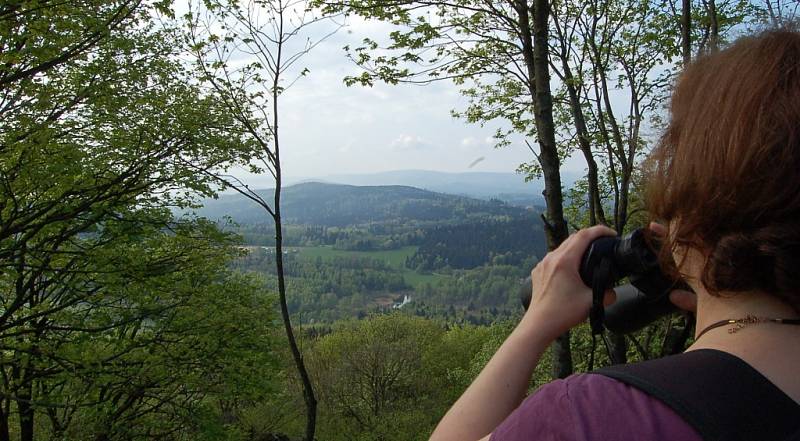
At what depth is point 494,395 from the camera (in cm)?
78

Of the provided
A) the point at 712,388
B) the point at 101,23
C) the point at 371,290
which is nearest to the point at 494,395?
the point at 712,388

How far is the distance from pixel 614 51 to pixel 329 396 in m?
20.3

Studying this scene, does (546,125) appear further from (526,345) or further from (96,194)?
(96,194)

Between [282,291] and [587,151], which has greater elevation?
[587,151]

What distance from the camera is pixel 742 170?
2.13ft

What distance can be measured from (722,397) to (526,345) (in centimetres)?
32

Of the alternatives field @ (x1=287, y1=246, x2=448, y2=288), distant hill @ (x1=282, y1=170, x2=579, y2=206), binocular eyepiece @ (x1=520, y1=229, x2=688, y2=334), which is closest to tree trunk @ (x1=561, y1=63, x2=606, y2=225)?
binocular eyepiece @ (x1=520, y1=229, x2=688, y2=334)

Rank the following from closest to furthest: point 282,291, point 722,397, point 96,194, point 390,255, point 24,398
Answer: point 722,397
point 282,291
point 96,194
point 24,398
point 390,255

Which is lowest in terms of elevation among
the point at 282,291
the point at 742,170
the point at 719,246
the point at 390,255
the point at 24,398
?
the point at 390,255

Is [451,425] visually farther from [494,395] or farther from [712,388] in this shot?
[712,388]

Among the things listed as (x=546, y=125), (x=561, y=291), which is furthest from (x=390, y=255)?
(x=561, y=291)

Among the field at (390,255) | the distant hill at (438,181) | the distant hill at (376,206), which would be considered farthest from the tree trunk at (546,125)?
the distant hill at (438,181)

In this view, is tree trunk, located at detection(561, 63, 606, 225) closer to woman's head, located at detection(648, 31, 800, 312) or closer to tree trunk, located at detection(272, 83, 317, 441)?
woman's head, located at detection(648, 31, 800, 312)

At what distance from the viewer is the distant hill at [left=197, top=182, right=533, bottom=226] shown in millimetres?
105163
